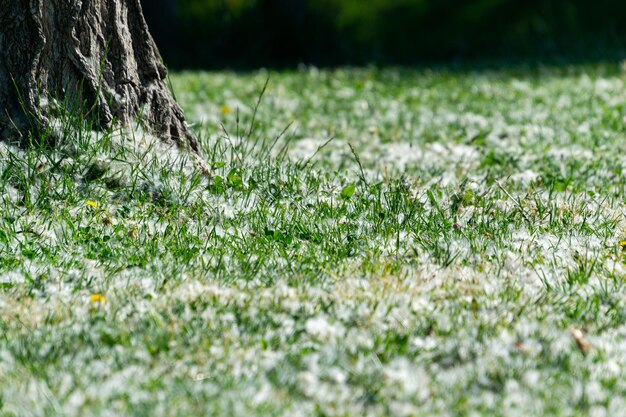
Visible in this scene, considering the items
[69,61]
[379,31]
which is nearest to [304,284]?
[69,61]

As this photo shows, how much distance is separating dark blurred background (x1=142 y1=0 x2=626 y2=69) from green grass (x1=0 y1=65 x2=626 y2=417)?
6.35m

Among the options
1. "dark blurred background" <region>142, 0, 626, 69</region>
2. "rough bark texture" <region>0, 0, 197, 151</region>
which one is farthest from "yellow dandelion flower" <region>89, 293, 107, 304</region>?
"dark blurred background" <region>142, 0, 626, 69</region>

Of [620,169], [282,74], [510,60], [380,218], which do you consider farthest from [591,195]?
[510,60]

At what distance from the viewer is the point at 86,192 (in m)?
5.18

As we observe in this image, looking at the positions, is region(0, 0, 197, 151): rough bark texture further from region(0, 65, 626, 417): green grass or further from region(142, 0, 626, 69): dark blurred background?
region(142, 0, 626, 69): dark blurred background

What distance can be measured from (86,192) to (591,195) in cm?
299

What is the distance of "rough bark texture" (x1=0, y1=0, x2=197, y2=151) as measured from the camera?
17.3 ft

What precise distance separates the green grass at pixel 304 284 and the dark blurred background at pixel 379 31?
6.35 m

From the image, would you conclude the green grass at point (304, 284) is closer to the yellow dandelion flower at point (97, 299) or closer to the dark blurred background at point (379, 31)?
the yellow dandelion flower at point (97, 299)

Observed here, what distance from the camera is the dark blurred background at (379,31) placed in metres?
13.0

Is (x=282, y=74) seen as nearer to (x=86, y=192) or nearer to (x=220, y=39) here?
(x=220, y=39)

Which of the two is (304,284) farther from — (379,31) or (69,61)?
(379,31)

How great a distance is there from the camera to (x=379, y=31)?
1450 cm

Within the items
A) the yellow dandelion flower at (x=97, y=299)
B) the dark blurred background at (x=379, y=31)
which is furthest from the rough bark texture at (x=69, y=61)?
the dark blurred background at (x=379, y=31)
